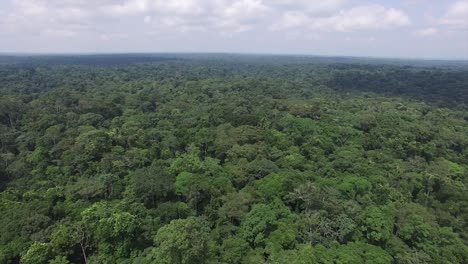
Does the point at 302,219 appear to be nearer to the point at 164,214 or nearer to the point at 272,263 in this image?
the point at 272,263

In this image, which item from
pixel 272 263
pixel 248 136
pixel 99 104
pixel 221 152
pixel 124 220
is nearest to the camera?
pixel 272 263

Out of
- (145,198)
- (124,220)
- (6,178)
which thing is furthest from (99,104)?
(124,220)

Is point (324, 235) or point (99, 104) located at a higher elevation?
point (99, 104)

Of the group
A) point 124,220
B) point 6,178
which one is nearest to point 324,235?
point 124,220

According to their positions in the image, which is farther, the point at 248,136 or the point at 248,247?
the point at 248,136

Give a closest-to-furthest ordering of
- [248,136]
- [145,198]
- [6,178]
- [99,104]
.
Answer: [145,198] → [6,178] → [248,136] → [99,104]

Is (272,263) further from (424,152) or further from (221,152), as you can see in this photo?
(424,152)
